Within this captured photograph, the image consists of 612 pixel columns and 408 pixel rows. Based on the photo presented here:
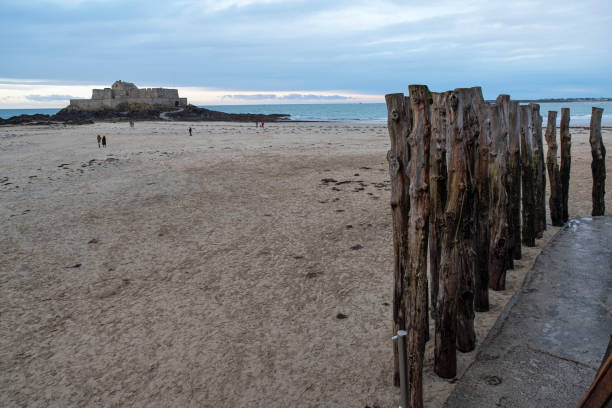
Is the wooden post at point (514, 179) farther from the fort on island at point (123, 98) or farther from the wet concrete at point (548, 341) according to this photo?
the fort on island at point (123, 98)

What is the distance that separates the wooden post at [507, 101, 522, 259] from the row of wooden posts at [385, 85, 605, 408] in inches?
23.4

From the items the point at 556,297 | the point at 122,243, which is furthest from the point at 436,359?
the point at 122,243

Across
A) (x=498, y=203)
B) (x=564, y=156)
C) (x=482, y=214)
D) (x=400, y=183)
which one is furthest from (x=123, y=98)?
(x=400, y=183)

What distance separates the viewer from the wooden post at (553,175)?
25.3ft

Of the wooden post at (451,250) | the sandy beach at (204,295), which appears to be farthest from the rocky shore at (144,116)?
the wooden post at (451,250)

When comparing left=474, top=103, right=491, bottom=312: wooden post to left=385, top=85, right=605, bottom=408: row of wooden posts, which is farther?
left=474, top=103, right=491, bottom=312: wooden post

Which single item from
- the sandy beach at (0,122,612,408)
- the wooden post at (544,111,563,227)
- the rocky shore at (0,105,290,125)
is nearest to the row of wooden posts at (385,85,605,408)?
the sandy beach at (0,122,612,408)

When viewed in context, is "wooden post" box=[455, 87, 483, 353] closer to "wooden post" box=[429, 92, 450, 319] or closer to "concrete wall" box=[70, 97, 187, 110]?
"wooden post" box=[429, 92, 450, 319]

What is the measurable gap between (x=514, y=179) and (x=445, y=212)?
2912 millimetres

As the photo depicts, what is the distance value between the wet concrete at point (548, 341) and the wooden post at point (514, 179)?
41cm

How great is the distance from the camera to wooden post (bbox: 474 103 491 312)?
196 inches

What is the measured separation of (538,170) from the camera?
23.7 ft

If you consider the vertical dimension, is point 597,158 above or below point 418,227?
above

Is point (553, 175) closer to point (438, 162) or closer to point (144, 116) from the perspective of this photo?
point (438, 162)
